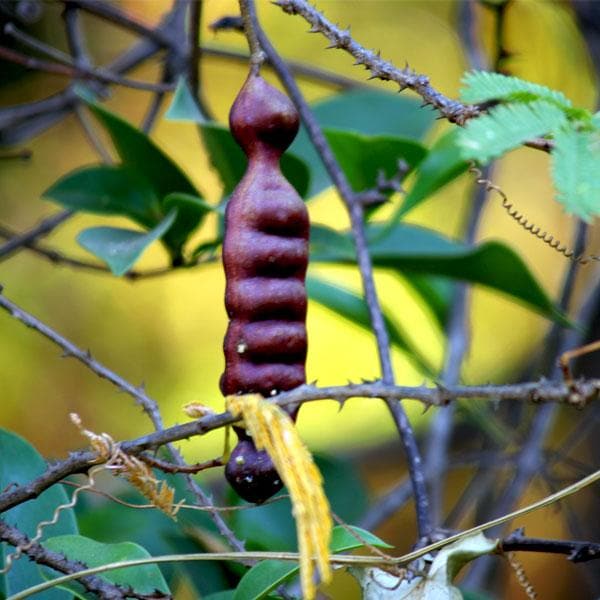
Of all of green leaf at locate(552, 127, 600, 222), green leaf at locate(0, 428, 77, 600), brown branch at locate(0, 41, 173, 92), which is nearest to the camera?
green leaf at locate(552, 127, 600, 222)

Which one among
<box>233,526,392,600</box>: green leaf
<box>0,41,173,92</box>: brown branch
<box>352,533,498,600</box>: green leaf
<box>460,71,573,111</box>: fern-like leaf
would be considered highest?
<box>0,41,173,92</box>: brown branch

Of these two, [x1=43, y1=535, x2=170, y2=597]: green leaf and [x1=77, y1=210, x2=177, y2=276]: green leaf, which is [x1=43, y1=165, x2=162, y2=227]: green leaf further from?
[x1=43, y1=535, x2=170, y2=597]: green leaf

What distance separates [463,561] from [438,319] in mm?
858

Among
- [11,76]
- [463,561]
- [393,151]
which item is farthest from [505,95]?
[11,76]

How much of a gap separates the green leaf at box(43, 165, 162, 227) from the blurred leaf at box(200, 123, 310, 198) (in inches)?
3.5

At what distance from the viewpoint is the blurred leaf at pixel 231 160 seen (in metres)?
1.00

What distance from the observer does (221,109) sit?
2.41 m

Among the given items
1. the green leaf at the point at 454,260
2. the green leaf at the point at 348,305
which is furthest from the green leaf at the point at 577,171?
the green leaf at the point at 348,305

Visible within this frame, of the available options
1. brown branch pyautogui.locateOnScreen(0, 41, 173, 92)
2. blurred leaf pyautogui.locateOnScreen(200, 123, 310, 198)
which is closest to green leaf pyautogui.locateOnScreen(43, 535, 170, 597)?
blurred leaf pyautogui.locateOnScreen(200, 123, 310, 198)

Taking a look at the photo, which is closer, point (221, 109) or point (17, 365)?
point (17, 365)

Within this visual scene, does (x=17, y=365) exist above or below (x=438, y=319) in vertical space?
above

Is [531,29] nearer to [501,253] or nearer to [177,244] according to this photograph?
[501,253]

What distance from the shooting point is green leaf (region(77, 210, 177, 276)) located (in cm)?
86

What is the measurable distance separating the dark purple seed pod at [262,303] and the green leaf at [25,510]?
7.5 inches
